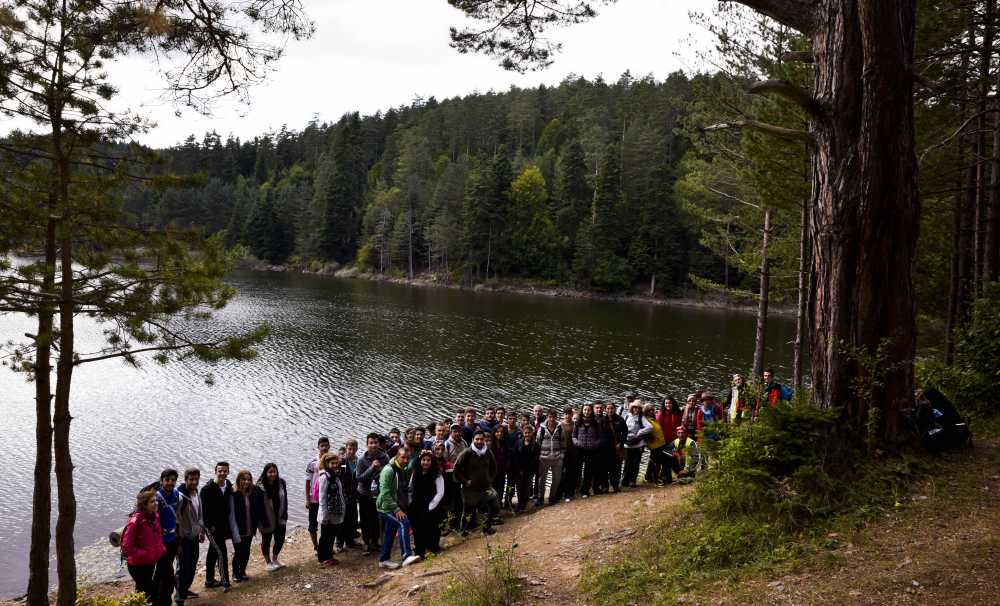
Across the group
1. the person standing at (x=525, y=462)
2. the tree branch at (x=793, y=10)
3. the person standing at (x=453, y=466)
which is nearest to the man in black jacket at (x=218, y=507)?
the person standing at (x=453, y=466)

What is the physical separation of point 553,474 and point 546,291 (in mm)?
49110

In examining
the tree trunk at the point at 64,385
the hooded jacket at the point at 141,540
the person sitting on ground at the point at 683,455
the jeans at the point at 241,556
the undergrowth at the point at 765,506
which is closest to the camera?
the undergrowth at the point at 765,506

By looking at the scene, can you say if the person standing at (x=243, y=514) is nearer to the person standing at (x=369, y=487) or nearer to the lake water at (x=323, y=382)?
the person standing at (x=369, y=487)

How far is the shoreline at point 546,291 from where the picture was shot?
51.3 meters

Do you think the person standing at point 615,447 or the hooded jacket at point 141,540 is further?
the person standing at point 615,447

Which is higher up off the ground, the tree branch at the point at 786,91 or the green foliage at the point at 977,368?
the tree branch at the point at 786,91

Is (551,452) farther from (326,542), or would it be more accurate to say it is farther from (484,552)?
(326,542)

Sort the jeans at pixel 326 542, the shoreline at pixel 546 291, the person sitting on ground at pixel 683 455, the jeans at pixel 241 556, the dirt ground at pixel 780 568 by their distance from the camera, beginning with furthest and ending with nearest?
the shoreline at pixel 546 291, the person sitting on ground at pixel 683 455, the jeans at pixel 326 542, the jeans at pixel 241 556, the dirt ground at pixel 780 568

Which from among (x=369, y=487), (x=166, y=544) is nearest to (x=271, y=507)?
(x=369, y=487)

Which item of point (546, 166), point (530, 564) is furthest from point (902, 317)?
point (546, 166)

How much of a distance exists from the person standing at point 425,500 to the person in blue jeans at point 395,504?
0.12 m

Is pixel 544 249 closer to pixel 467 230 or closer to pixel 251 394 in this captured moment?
pixel 467 230

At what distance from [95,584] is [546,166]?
204 ft

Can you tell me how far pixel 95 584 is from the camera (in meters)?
8.91
